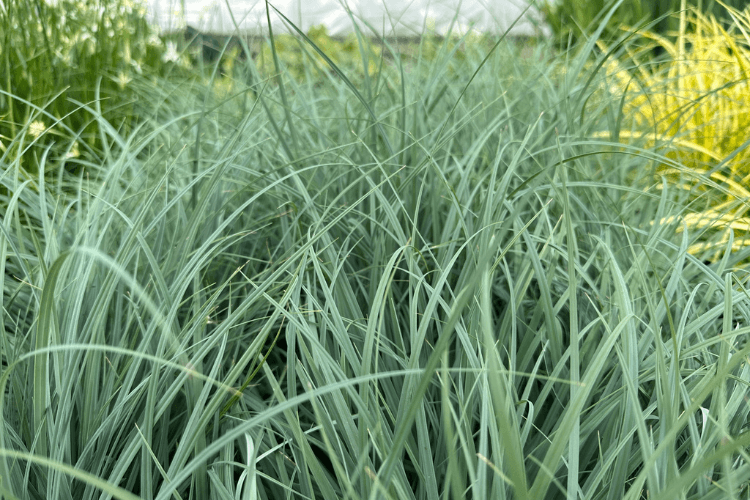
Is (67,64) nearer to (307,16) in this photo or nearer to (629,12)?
(307,16)

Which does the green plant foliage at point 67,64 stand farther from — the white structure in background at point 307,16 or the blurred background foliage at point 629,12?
the blurred background foliage at point 629,12

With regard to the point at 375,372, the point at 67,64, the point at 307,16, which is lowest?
the point at 375,372

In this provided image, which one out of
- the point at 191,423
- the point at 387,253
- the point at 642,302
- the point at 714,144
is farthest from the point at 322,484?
the point at 714,144

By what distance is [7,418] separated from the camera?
2.64 ft

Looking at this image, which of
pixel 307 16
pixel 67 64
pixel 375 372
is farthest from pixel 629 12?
pixel 375 372

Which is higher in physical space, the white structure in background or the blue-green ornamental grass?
the white structure in background

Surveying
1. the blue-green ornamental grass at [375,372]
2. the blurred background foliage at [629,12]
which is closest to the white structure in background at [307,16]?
the blurred background foliage at [629,12]

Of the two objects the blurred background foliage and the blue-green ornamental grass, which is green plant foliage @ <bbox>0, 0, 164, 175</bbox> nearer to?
the blue-green ornamental grass

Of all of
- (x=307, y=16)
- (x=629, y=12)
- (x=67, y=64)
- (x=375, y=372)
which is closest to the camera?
(x=375, y=372)

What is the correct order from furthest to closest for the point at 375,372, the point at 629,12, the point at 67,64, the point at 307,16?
the point at 307,16
the point at 629,12
the point at 67,64
the point at 375,372

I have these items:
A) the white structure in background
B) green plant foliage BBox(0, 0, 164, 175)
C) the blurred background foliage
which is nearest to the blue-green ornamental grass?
green plant foliage BBox(0, 0, 164, 175)

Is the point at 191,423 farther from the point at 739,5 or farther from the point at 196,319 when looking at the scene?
the point at 739,5

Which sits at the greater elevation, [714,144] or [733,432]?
[714,144]

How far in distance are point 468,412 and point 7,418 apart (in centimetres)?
69
